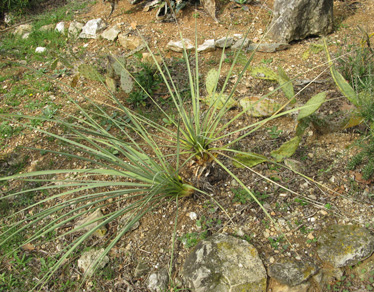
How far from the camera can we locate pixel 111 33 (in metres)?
2.87

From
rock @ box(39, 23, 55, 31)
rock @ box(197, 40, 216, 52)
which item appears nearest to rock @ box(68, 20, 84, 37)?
rock @ box(39, 23, 55, 31)

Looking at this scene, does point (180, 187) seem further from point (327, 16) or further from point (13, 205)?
point (327, 16)

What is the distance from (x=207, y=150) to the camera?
4.54 ft

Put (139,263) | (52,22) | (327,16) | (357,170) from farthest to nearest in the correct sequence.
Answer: (52,22)
(327,16)
(357,170)
(139,263)

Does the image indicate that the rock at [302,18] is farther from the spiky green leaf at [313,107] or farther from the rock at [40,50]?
the rock at [40,50]

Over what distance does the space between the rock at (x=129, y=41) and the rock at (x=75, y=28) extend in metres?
0.51

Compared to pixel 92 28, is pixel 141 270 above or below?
below

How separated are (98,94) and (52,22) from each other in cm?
150

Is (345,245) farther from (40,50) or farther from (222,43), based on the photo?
(40,50)

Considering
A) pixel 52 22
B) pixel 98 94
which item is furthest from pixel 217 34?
pixel 52 22

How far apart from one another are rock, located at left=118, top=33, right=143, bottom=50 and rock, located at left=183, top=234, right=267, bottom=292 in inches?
77.2

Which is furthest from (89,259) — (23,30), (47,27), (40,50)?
(23,30)

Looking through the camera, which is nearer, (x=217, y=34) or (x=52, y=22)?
(x=217, y=34)

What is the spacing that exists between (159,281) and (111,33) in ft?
7.62
